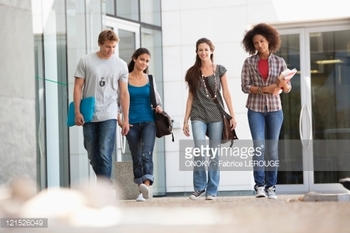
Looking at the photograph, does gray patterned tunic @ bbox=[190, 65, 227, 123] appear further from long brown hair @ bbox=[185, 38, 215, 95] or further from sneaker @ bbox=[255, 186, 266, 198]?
sneaker @ bbox=[255, 186, 266, 198]

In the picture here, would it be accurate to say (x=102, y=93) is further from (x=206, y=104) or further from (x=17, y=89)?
(x=206, y=104)

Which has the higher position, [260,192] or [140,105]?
[140,105]

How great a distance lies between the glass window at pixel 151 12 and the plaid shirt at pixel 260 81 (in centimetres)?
562

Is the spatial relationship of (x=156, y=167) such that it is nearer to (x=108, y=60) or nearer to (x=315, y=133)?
(x=315, y=133)

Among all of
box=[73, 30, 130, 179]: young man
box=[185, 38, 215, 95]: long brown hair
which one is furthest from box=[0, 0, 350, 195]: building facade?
box=[73, 30, 130, 179]: young man

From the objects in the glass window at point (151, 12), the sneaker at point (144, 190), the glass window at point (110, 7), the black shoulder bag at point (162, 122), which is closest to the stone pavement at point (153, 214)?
the sneaker at point (144, 190)

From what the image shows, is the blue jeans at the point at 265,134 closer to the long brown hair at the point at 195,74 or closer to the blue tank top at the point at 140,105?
the long brown hair at the point at 195,74

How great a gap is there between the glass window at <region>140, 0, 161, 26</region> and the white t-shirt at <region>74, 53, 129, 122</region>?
19.4 ft

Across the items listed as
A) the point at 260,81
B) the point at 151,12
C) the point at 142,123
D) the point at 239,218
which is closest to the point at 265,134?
the point at 260,81

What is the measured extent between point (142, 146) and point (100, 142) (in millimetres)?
854

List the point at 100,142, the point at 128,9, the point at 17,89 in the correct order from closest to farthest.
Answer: the point at 17,89, the point at 100,142, the point at 128,9

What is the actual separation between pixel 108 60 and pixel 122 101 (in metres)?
0.36

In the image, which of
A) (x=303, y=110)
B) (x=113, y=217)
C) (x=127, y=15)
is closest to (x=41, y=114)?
(x=127, y=15)

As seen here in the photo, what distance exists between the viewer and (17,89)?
5945 mm
